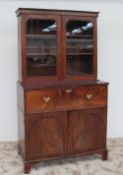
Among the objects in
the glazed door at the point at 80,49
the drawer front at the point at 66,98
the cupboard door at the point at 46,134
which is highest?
the glazed door at the point at 80,49

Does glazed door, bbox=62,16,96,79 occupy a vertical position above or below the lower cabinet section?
above

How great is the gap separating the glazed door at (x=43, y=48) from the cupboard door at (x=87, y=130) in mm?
544

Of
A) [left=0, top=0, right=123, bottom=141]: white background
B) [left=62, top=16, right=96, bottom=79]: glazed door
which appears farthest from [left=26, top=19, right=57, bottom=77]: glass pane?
[left=0, top=0, right=123, bottom=141]: white background

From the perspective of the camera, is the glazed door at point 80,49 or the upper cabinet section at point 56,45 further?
the glazed door at point 80,49

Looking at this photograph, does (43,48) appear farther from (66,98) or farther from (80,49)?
(66,98)

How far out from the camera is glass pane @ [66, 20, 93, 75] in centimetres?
298

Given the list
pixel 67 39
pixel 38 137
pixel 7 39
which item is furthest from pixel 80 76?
pixel 7 39

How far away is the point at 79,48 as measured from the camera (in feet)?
9.97

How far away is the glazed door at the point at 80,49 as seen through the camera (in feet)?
9.72

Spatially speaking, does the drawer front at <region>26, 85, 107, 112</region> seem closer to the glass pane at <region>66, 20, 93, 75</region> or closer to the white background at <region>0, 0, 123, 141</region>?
the glass pane at <region>66, 20, 93, 75</region>

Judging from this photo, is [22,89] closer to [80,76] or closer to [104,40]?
[80,76]

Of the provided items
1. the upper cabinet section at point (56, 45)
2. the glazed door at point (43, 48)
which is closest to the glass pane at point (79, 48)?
the upper cabinet section at point (56, 45)

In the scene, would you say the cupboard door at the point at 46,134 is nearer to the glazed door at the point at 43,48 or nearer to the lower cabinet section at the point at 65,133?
the lower cabinet section at the point at 65,133

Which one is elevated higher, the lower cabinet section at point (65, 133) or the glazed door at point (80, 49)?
the glazed door at point (80, 49)
